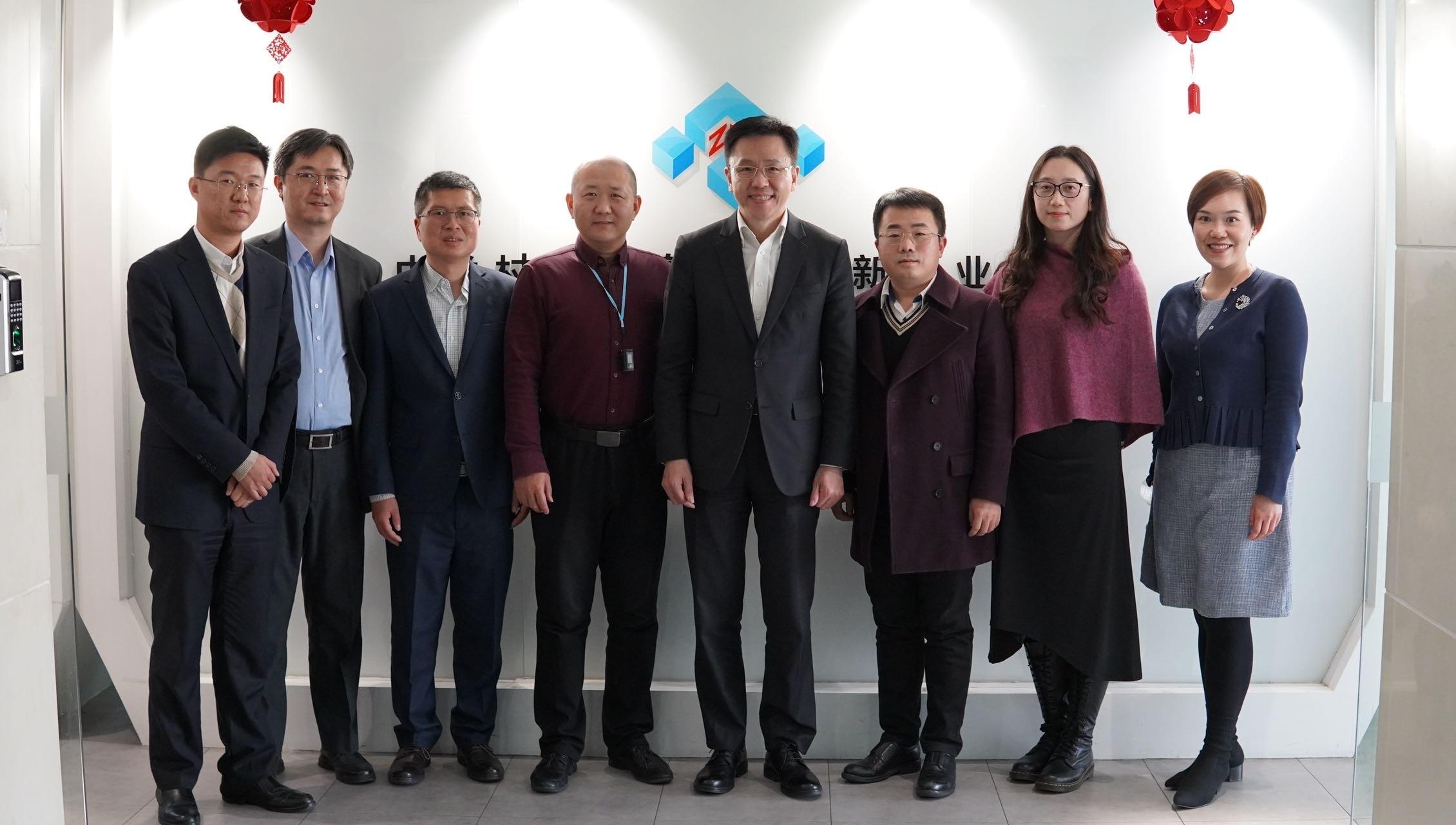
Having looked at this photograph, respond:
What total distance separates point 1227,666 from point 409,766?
248 centimetres

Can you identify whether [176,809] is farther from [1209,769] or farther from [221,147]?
[1209,769]

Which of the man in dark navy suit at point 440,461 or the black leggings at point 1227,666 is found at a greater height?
the man in dark navy suit at point 440,461

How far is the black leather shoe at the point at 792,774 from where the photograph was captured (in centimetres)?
345

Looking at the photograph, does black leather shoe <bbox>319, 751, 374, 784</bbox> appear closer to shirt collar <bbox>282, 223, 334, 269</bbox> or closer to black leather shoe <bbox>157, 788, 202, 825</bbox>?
black leather shoe <bbox>157, 788, 202, 825</bbox>

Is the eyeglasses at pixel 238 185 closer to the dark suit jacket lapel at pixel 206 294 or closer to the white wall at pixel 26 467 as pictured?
the dark suit jacket lapel at pixel 206 294

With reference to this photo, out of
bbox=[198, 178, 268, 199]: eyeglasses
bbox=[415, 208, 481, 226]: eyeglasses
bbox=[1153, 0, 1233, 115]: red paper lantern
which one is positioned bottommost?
bbox=[415, 208, 481, 226]: eyeglasses

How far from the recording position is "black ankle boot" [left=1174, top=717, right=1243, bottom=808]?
342cm

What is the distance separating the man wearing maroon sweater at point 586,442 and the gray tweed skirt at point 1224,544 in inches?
61.7

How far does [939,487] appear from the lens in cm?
340

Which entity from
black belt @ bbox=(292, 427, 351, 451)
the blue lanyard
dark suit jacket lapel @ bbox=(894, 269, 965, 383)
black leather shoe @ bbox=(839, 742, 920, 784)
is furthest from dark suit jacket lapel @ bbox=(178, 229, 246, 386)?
black leather shoe @ bbox=(839, 742, 920, 784)

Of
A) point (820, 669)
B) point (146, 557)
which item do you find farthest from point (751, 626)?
point (146, 557)

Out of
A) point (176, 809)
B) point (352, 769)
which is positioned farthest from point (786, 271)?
point (176, 809)

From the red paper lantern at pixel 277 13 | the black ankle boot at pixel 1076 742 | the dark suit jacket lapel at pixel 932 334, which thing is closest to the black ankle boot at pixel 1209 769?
the black ankle boot at pixel 1076 742

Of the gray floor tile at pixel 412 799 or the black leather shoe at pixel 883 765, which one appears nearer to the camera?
the gray floor tile at pixel 412 799
